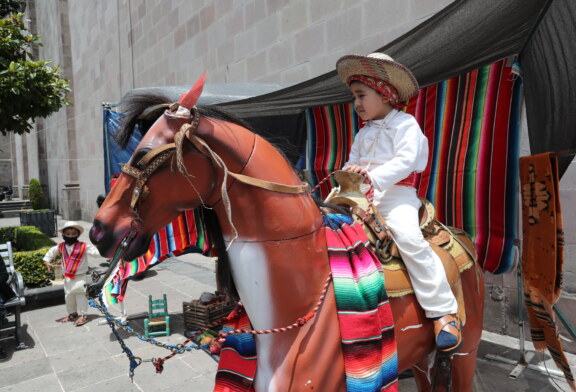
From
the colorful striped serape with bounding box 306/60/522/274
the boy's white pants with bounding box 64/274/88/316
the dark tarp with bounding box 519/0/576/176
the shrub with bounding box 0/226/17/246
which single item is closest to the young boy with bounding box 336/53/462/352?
the dark tarp with bounding box 519/0/576/176

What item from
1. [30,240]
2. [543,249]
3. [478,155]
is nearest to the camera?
[543,249]

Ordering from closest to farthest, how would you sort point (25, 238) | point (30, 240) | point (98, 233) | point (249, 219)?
point (98, 233) → point (249, 219) → point (30, 240) → point (25, 238)

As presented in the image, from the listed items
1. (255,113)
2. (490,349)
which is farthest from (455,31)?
(490,349)

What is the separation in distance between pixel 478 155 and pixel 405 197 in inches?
67.2

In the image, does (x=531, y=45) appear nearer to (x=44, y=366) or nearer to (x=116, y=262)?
(x=116, y=262)

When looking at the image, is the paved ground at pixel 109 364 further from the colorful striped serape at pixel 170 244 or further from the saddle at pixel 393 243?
the saddle at pixel 393 243

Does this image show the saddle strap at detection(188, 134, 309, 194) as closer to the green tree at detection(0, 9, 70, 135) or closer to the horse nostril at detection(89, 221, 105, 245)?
the horse nostril at detection(89, 221, 105, 245)

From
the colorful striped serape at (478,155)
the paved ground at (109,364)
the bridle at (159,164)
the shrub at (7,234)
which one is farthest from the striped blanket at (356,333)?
the shrub at (7,234)

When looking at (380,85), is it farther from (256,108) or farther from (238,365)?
(256,108)

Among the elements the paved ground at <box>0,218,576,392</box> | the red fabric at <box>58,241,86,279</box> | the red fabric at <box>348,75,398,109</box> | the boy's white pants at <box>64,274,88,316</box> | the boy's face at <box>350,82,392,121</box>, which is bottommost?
the paved ground at <box>0,218,576,392</box>

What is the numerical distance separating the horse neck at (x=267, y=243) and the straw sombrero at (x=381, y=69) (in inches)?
36.2

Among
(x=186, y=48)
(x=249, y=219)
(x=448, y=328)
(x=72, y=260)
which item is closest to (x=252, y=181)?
(x=249, y=219)

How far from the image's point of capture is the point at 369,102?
2225 mm

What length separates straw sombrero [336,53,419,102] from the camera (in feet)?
6.85
